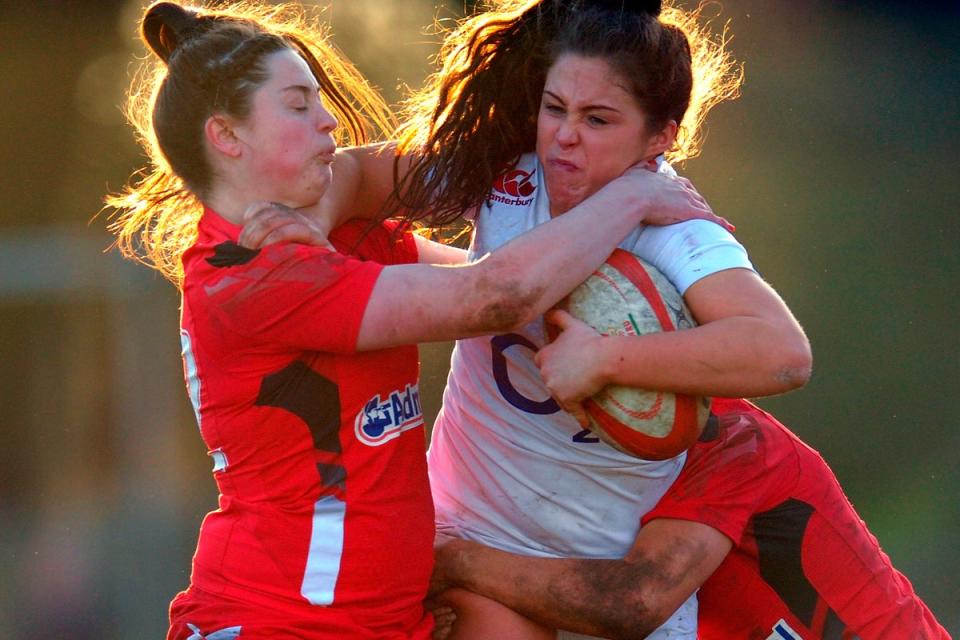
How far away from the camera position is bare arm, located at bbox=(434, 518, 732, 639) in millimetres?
3199

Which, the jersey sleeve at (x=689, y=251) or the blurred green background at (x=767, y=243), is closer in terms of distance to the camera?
the jersey sleeve at (x=689, y=251)

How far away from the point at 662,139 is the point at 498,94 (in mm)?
463

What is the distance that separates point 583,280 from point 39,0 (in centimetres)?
574

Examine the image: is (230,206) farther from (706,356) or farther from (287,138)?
(706,356)

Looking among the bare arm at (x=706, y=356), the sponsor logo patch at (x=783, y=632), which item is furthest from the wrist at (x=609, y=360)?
the sponsor logo patch at (x=783, y=632)

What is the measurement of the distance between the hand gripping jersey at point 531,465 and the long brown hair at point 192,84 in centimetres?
62

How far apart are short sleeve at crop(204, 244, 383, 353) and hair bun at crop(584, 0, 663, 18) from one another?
92 cm

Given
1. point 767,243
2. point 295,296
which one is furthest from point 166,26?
point 767,243

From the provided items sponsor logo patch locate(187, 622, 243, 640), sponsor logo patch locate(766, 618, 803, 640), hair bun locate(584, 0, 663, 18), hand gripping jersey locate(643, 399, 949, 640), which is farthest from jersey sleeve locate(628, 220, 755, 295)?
sponsor logo patch locate(187, 622, 243, 640)

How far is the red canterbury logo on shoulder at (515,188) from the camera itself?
330 cm

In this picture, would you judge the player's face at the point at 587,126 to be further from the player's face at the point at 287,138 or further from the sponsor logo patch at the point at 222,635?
the sponsor logo patch at the point at 222,635

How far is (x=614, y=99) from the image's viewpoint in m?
3.05

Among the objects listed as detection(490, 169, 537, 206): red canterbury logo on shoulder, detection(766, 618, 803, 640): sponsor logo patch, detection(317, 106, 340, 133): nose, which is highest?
detection(317, 106, 340, 133): nose

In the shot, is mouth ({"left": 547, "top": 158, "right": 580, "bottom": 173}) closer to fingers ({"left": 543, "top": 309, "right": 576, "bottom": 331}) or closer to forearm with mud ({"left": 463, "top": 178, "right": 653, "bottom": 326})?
forearm with mud ({"left": 463, "top": 178, "right": 653, "bottom": 326})
